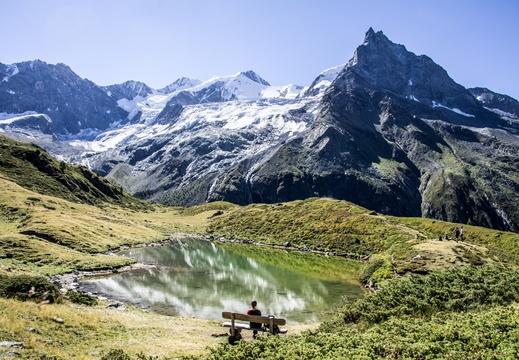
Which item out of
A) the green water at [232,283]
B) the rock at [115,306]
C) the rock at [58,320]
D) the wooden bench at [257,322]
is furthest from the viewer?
the green water at [232,283]

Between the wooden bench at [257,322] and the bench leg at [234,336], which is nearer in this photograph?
the wooden bench at [257,322]

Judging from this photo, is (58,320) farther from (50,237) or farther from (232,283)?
(50,237)

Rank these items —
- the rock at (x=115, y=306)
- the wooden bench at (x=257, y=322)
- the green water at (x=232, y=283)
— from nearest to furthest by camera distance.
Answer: the wooden bench at (x=257, y=322)
the rock at (x=115, y=306)
the green water at (x=232, y=283)

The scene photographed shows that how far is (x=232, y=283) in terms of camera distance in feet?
258

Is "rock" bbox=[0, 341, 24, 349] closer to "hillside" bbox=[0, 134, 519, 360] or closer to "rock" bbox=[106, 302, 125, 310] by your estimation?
"hillside" bbox=[0, 134, 519, 360]

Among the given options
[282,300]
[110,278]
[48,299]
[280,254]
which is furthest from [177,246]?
[48,299]

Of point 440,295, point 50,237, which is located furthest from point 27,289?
point 50,237

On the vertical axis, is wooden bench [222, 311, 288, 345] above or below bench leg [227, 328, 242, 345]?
above

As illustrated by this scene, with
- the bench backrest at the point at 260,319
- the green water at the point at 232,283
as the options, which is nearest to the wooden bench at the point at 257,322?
the bench backrest at the point at 260,319

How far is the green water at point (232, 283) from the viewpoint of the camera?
58750mm

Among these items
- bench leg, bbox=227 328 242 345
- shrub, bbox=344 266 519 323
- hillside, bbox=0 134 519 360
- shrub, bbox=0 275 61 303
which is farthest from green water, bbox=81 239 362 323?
bench leg, bbox=227 328 242 345

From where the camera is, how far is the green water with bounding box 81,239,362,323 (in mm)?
58750

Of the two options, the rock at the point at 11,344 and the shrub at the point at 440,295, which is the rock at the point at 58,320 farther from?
the shrub at the point at 440,295

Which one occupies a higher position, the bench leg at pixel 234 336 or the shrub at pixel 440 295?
the shrub at pixel 440 295
